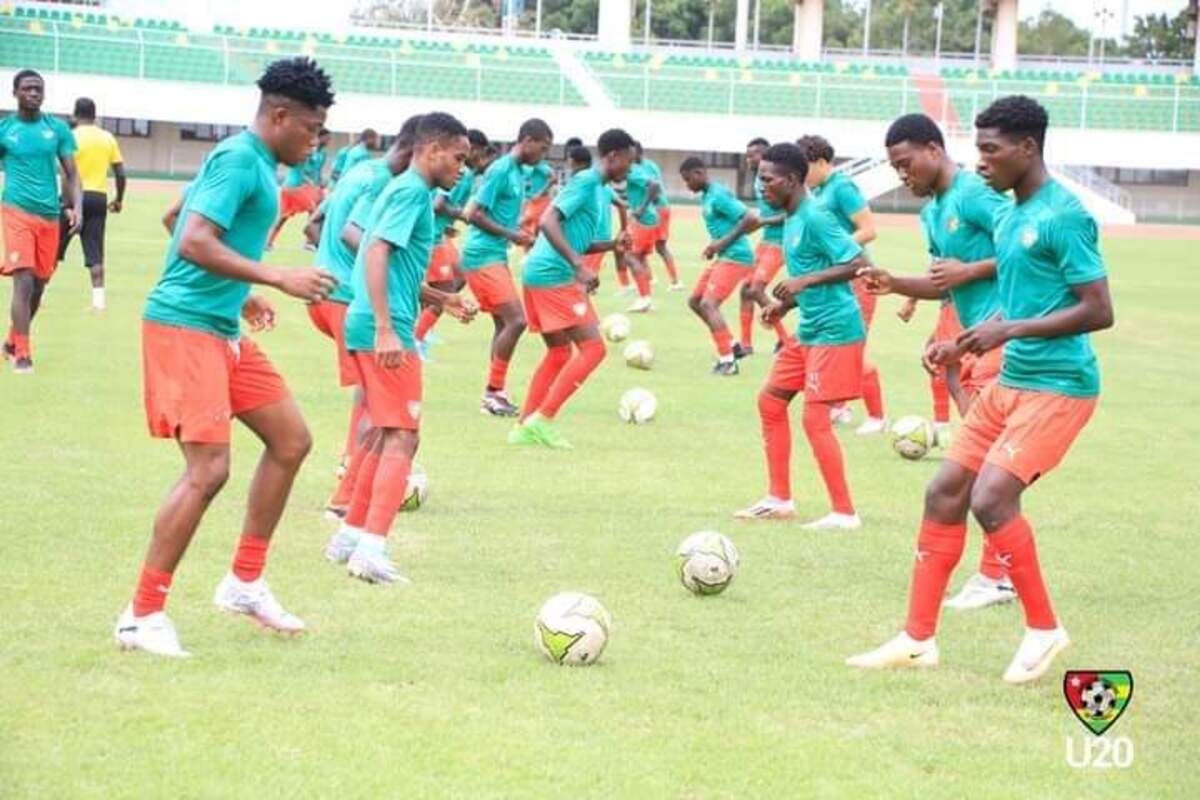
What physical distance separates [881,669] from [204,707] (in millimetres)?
2597

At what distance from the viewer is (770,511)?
10.6 m

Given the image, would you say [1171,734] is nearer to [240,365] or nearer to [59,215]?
[240,365]

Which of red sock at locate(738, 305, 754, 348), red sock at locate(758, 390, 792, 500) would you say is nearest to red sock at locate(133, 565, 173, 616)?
red sock at locate(758, 390, 792, 500)

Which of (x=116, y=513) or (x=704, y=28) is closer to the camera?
(x=116, y=513)

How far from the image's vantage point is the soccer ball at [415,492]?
34.1 feet

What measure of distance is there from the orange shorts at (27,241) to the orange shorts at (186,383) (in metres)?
Answer: 8.87

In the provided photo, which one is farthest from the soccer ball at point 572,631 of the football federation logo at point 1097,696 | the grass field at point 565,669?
the football federation logo at point 1097,696

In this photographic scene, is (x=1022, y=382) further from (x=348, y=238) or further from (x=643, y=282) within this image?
(x=643, y=282)

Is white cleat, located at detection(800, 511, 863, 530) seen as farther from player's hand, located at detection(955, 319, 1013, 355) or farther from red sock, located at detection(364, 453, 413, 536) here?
player's hand, located at detection(955, 319, 1013, 355)

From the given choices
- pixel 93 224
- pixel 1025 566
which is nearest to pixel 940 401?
pixel 1025 566

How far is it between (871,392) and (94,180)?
10.4 meters

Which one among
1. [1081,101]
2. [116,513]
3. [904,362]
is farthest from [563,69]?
[116,513]

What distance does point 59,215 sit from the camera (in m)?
15.9

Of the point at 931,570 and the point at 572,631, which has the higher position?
the point at 931,570
